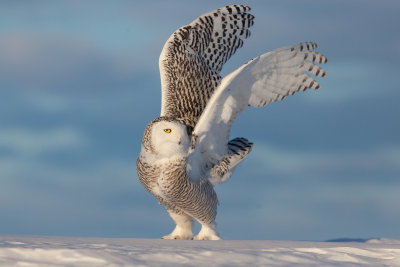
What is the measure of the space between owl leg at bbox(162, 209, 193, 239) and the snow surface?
2.04 metres

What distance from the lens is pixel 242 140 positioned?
7422 mm

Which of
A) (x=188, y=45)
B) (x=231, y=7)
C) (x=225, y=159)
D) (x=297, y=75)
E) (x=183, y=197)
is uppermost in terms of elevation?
(x=231, y=7)

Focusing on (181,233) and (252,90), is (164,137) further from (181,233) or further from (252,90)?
(181,233)

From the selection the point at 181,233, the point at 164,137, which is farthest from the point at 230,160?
the point at 164,137

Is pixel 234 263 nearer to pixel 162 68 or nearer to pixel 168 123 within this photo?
pixel 168 123

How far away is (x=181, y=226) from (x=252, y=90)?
181 cm

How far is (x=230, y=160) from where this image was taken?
723cm

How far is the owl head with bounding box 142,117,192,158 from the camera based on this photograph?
249 inches

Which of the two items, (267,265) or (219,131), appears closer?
(267,265)

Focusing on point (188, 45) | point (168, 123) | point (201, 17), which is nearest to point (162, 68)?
point (188, 45)

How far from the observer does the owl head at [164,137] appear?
249 inches

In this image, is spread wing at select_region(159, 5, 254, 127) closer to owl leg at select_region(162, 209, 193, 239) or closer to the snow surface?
owl leg at select_region(162, 209, 193, 239)

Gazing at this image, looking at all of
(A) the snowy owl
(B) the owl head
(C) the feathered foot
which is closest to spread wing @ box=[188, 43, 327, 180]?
(A) the snowy owl

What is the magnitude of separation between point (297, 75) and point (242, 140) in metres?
1.06
